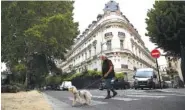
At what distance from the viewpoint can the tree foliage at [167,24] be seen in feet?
61.7

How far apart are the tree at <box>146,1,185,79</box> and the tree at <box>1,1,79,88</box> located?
8.39 meters

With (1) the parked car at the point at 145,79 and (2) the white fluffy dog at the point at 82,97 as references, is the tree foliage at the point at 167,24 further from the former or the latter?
(2) the white fluffy dog at the point at 82,97

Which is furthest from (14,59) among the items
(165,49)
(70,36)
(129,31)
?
(129,31)

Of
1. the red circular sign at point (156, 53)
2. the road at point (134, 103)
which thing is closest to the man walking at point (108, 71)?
the road at point (134, 103)

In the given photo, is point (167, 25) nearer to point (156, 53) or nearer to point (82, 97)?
point (156, 53)

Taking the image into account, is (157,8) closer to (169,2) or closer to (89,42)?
(169,2)

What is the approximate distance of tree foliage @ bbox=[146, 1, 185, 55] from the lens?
18.8 meters

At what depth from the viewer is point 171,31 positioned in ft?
63.7

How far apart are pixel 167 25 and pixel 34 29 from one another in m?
11.4

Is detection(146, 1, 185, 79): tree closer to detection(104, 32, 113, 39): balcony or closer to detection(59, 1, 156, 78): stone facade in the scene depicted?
detection(59, 1, 156, 78): stone facade

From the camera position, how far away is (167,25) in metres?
19.5

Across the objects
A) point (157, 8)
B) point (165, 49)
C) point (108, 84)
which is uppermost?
point (157, 8)

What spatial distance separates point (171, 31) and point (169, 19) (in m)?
0.80

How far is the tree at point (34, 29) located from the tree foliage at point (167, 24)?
8.38 meters
